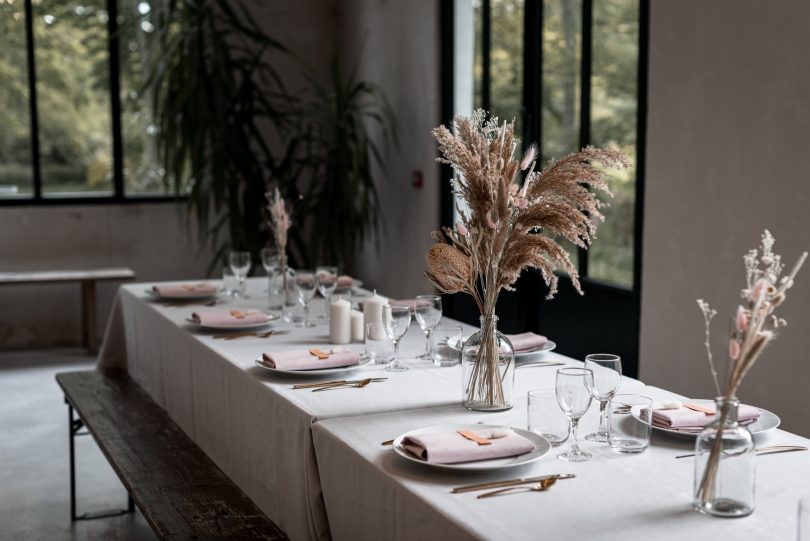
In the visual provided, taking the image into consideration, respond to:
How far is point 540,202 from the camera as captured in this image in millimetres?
2248

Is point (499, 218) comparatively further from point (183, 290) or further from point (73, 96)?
point (73, 96)

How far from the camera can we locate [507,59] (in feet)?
18.7

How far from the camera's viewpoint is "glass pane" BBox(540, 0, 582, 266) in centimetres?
533

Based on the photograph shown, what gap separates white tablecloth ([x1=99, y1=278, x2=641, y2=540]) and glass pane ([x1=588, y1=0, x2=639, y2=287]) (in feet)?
8.26

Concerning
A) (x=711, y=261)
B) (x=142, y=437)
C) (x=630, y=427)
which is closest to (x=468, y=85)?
(x=711, y=261)

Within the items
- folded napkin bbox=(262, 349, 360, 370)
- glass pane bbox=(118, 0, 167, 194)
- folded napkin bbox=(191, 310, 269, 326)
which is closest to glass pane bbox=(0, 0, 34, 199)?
glass pane bbox=(118, 0, 167, 194)

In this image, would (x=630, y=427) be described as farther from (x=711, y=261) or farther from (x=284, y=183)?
(x=284, y=183)

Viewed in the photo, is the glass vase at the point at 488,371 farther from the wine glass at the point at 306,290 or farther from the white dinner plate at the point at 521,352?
the wine glass at the point at 306,290

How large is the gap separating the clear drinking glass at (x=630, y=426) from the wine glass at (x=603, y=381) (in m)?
0.03

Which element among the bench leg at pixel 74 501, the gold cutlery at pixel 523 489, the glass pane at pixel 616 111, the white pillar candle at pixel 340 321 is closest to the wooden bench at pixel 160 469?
the bench leg at pixel 74 501

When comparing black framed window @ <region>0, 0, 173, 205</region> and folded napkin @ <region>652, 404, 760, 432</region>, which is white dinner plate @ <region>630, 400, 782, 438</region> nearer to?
folded napkin @ <region>652, 404, 760, 432</region>

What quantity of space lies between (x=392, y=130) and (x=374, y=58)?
807 mm

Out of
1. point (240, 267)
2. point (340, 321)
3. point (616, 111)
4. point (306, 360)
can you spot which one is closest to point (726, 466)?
point (306, 360)

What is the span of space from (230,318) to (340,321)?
50 centimetres
